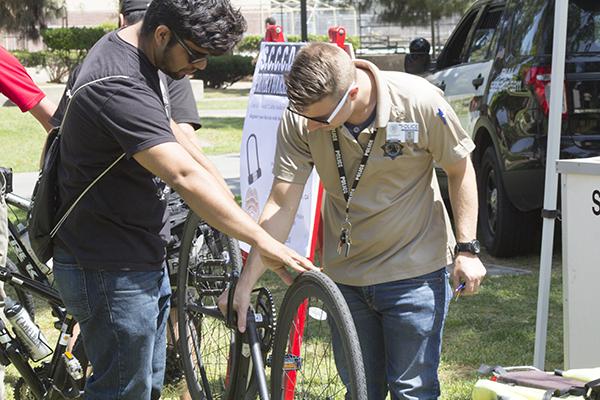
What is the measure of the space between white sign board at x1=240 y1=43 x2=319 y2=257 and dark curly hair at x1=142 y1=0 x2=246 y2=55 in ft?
5.55

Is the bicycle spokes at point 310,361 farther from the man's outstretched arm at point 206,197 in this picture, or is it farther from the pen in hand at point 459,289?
the pen in hand at point 459,289

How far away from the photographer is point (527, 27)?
7.46 metres

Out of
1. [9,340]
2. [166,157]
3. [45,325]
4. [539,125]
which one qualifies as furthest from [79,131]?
[539,125]

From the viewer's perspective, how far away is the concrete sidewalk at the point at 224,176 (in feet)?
37.8

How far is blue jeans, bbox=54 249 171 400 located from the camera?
3.44 metres

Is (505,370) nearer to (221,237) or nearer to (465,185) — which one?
(465,185)

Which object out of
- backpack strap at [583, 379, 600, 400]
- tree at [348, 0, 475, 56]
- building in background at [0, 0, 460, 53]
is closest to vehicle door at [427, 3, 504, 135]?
backpack strap at [583, 379, 600, 400]

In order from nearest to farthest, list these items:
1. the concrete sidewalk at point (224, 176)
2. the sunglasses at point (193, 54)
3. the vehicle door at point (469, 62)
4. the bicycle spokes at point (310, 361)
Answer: the sunglasses at point (193, 54) → the bicycle spokes at point (310, 361) → the vehicle door at point (469, 62) → the concrete sidewalk at point (224, 176)

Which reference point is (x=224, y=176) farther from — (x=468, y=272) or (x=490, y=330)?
(x=468, y=272)

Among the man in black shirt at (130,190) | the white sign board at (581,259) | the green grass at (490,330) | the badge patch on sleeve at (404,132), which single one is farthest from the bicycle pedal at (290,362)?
the white sign board at (581,259)

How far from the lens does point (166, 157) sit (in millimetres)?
3059

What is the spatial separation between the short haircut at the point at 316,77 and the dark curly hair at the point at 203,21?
22 cm

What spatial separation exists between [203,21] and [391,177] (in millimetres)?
882

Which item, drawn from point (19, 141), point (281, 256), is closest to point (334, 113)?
point (281, 256)
